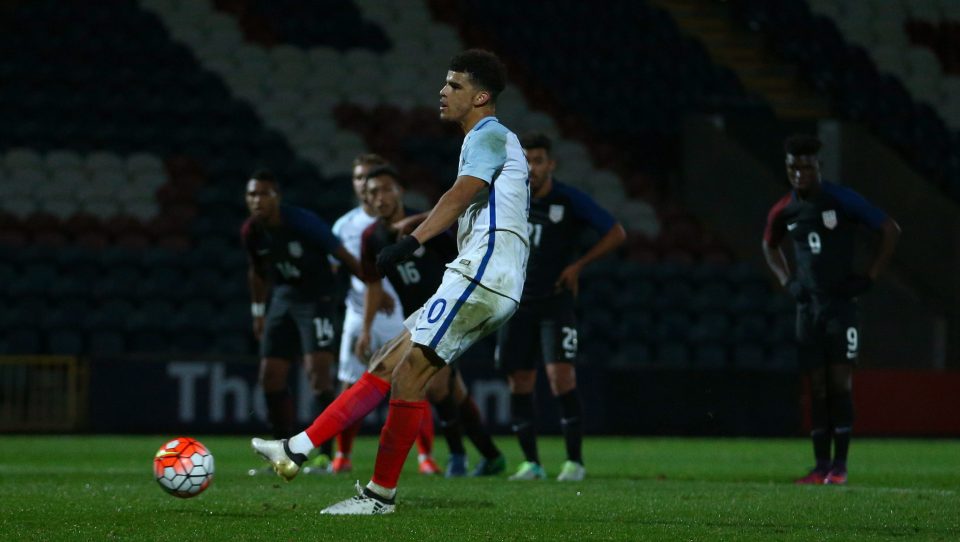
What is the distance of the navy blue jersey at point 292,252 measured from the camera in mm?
9586

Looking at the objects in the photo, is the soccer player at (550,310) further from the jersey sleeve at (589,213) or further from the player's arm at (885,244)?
the player's arm at (885,244)

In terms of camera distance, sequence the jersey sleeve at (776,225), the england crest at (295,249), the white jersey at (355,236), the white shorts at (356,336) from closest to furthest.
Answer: the jersey sleeve at (776,225)
the england crest at (295,249)
the white shorts at (356,336)
the white jersey at (355,236)

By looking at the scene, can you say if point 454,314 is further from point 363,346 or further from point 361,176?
point 361,176

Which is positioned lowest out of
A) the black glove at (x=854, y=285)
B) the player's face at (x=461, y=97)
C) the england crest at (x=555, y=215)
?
the black glove at (x=854, y=285)

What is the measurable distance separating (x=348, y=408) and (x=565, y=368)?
3.13 metres

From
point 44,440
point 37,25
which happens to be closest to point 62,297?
point 44,440

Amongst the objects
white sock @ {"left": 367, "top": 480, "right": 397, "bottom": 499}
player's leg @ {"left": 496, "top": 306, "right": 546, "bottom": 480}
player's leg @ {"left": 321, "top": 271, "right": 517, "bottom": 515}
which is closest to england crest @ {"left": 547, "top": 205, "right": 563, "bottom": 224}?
player's leg @ {"left": 496, "top": 306, "right": 546, "bottom": 480}

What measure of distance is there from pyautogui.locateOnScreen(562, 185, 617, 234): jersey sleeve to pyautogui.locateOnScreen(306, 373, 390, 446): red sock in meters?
3.25

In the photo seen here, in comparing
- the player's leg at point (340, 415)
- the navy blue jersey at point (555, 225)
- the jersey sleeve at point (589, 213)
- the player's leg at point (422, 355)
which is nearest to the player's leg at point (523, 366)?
the navy blue jersey at point (555, 225)

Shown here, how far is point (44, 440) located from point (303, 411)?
2497 mm

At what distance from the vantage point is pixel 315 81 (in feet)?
66.5

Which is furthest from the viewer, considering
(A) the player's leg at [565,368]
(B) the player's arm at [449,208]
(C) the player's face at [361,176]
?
(C) the player's face at [361,176]

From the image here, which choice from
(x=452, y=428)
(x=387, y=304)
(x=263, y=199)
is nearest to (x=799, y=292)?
(x=452, y=428)

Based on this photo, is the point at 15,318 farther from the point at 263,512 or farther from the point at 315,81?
the point at 263,512
